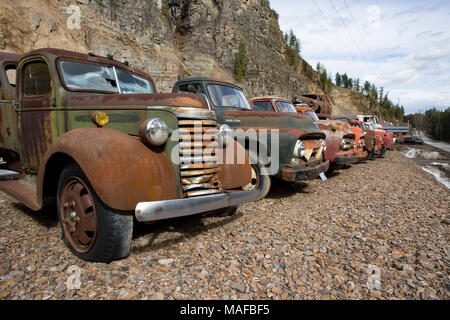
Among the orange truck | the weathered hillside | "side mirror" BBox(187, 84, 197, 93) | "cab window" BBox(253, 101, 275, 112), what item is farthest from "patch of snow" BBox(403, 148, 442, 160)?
the weathered hillside

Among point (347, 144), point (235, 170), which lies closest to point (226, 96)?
point (235, 170)

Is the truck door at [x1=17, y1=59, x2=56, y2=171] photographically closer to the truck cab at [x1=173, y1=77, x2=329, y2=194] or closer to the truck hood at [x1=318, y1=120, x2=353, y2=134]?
the truck cab at [x1=173, y1=77, x2=329, y2=194]

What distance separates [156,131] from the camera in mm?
2613

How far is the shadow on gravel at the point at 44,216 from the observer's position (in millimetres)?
3512

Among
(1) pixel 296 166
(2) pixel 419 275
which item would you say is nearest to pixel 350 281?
(2) pixel 419 275

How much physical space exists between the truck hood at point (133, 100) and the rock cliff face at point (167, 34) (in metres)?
14.9

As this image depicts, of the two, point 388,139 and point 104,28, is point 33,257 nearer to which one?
point 388,139

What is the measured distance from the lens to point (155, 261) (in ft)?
8.64

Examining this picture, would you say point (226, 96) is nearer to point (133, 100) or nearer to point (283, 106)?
point (283, 106)

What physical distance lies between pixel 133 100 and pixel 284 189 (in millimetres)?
4031

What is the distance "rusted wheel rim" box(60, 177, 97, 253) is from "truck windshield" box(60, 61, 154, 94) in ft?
4.71

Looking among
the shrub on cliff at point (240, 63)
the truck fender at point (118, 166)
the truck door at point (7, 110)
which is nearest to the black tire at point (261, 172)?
the truck fender at point (118, 166)
